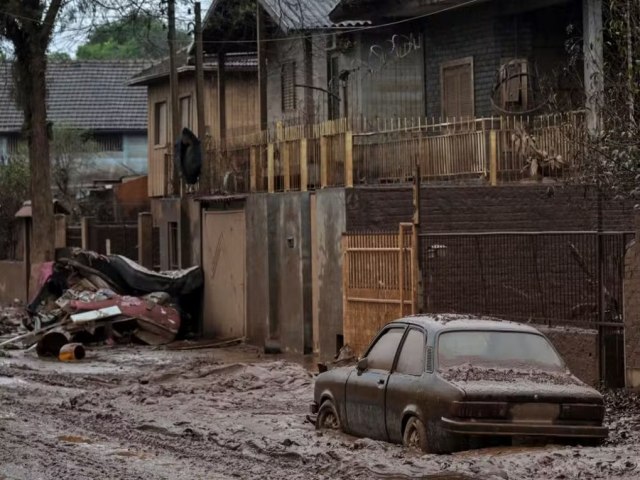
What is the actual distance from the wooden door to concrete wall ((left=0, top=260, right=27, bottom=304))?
12003 mm

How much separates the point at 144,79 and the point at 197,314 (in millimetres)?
15067

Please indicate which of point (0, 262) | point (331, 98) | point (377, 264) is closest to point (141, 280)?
point (331, 98)

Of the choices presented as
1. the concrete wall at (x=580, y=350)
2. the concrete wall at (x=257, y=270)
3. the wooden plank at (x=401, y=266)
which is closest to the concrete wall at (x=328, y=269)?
the concrete wall at (x=257, y=270)

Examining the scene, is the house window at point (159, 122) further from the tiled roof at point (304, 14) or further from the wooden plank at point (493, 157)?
the wooden plank at point (493, 157)

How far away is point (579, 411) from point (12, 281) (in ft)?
103

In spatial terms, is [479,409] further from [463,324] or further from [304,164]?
[304,164]

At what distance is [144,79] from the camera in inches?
1684

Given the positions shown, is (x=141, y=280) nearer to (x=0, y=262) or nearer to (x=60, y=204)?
(x=60, y=204)

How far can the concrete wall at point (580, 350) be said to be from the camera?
16469 mm

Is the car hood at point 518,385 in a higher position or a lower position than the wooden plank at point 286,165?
lower

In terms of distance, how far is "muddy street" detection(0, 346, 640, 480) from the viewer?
1146cm

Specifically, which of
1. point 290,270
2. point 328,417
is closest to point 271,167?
A: point 290,270

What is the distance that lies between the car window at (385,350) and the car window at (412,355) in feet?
0.51

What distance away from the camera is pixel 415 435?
40.9ft
